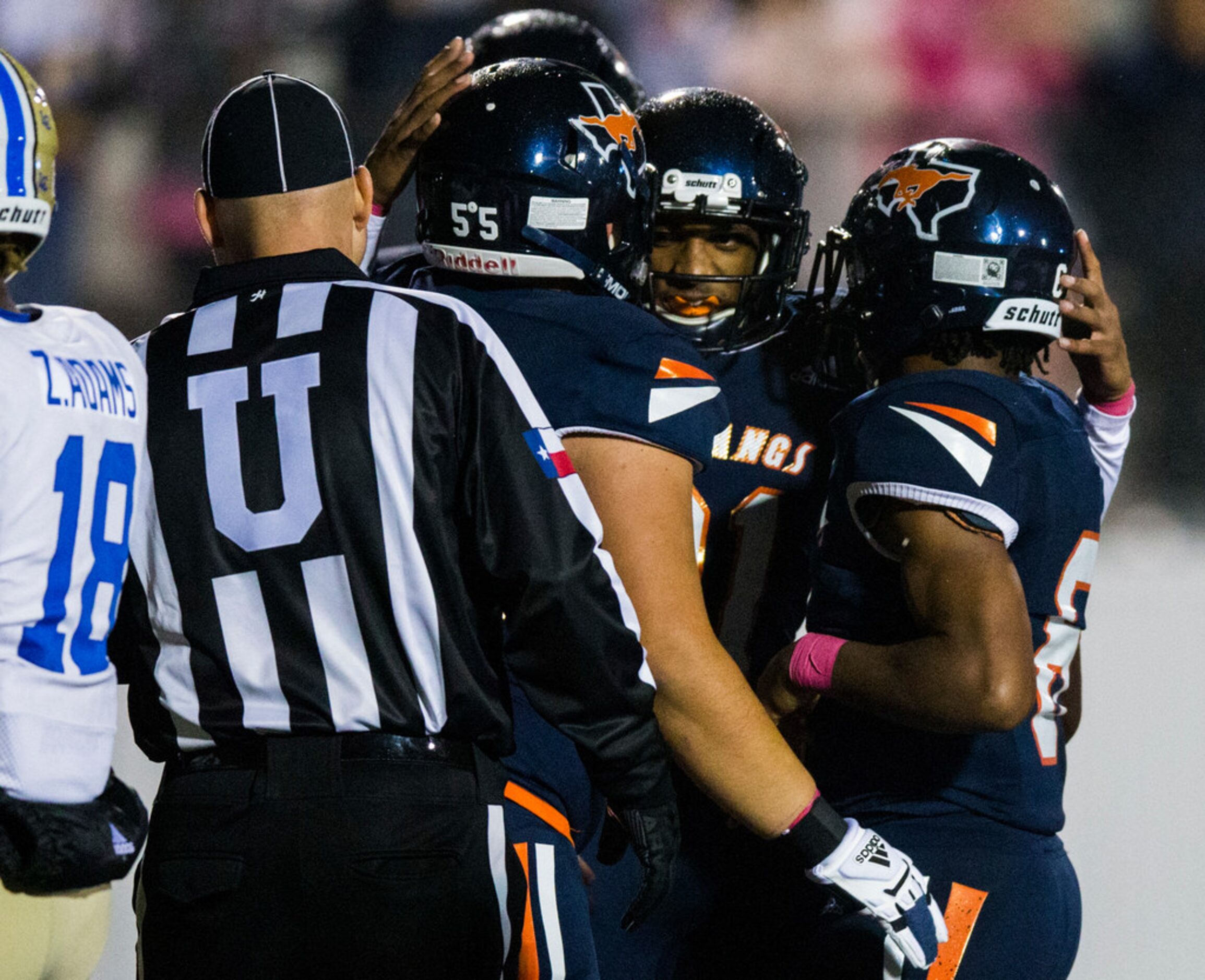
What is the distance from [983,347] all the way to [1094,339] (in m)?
0.44

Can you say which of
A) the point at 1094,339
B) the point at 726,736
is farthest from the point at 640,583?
the point at 1094,339

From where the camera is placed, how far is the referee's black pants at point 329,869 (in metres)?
1.50

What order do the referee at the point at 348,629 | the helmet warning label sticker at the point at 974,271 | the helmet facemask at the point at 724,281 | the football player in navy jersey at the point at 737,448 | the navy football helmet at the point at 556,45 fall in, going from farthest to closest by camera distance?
the navy football helmet at the point at 556,45, the helmet facemask at the point at 724,281, the football player in navy jersey at the point at 737,448, the helmet warning label sticker at the point at 974,271, the referee at the point at 348,629

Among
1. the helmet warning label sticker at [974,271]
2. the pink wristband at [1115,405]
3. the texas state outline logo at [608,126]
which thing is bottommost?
the pink wristband at [1115,405]

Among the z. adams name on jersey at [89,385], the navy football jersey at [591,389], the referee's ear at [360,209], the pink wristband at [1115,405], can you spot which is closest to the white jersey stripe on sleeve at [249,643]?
the z. adams name on jersey at [89,385]

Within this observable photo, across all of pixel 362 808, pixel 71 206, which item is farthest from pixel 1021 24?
pixel 362 808

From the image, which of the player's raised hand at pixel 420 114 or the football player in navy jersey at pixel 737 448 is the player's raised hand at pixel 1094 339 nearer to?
the football player in navy jersey at pixel 737 448

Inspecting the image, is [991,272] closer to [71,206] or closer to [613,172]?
[613,172]

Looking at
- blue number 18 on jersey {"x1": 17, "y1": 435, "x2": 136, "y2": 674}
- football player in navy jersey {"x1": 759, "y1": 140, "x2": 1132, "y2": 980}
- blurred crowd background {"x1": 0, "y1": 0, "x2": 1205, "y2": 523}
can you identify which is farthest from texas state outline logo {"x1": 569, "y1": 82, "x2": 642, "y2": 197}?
blurred crowd background {"x1": 0, "y1": 0, "x2": 1205, "y2": 523}

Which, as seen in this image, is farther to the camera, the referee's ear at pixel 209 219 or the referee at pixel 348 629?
the referee's ear at pixel 209 219

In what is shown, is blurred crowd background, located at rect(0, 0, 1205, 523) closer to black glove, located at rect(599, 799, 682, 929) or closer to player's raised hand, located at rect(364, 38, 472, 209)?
player's raised hand, located at rect(364, 38, 472, 209)

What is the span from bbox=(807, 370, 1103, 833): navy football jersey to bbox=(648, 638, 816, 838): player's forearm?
208 mm

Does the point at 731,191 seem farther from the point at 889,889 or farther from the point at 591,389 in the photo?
the point at 889,889

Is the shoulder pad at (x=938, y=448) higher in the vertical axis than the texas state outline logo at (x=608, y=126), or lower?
lower
